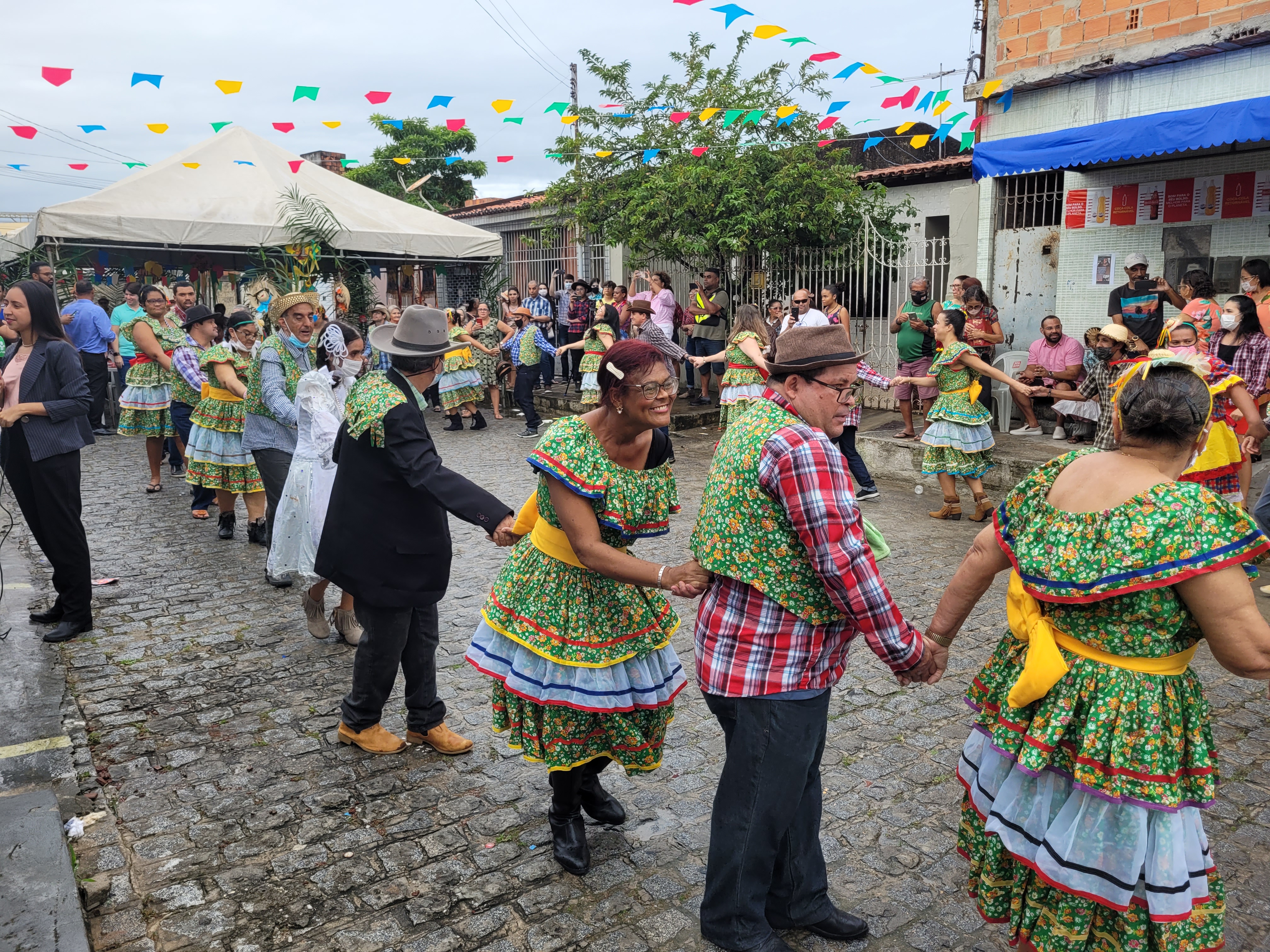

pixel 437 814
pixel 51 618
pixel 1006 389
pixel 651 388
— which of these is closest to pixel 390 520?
pixel 437 814

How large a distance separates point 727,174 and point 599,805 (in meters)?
10.6

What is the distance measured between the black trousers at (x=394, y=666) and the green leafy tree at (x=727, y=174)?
31.8 ft

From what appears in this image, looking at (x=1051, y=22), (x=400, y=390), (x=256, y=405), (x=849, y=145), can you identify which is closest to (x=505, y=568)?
(x=400, y=390)

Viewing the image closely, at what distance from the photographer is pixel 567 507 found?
120 inches

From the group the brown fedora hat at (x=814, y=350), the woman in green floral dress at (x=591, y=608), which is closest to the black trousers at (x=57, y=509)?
the woman in green floral dress at (x=591, y=608)

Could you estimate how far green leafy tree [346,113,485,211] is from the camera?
107 feet

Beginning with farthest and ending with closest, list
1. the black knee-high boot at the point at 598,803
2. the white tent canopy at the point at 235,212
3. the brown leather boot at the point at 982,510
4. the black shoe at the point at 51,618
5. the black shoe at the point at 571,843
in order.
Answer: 1. the white tent canopy at the point at 235,212
2. the brown leather boot at the point at 982,510
3. the black shoe at the point at 51,618
4. the black knee-high boot at the point at 598,803
5. the black shoe at the point at 571,843

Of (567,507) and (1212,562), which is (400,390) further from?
(1212,562)

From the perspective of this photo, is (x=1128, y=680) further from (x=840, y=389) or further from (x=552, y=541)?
(x=552, y=541)

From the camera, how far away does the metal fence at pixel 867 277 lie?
1300cm

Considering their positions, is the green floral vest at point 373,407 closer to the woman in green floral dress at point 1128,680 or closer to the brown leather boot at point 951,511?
the woman in green floral dress at point 1128,680

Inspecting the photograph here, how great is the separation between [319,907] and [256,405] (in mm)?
4062

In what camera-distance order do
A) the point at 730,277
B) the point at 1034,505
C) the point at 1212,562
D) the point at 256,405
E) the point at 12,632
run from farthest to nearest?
the point at 730,277, the point at 256,405, the point at 12,632, the point at 1034,505, the point at 1212,562

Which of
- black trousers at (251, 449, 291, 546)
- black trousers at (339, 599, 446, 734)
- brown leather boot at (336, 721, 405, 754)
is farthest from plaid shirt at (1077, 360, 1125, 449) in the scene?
black trousers at (251, 449, 291, 546)
